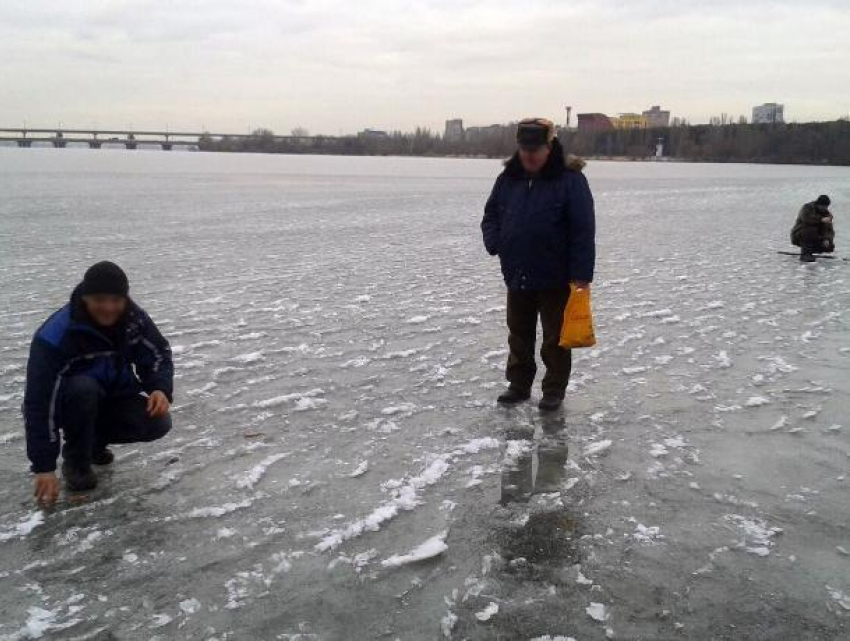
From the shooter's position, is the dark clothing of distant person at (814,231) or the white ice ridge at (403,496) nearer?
the white ice ridge at (403,496)

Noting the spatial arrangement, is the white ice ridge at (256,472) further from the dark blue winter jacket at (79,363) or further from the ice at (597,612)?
the ice at (597,612)

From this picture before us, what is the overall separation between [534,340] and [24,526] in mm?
3401

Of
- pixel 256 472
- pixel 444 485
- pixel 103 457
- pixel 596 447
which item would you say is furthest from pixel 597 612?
pixel 103 457

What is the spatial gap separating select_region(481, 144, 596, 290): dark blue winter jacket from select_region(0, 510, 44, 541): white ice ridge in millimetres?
3271

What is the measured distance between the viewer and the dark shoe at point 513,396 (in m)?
5.29

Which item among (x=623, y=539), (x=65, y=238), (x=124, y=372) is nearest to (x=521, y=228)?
(x=623, y=539)

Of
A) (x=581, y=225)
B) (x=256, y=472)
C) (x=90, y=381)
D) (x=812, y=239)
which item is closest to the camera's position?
(x=90, y=381)

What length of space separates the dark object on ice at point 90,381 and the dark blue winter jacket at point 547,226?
7.99 feet

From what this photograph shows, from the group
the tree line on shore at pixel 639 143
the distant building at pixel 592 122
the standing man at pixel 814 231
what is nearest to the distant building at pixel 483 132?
the tree line on shore at pixel 639 143

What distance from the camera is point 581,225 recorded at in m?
4.83

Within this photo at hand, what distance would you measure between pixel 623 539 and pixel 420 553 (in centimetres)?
97

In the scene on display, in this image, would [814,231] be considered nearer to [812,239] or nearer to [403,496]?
[812,239]

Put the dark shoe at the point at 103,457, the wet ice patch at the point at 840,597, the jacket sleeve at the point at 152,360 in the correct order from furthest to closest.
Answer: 1. the dark shoe at the point at 103,457
2. the jacket sleeve at the point at 152,360
3. the wet ice patch at the point at 840,597

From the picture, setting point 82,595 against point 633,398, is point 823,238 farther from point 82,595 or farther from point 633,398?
point 82,595
